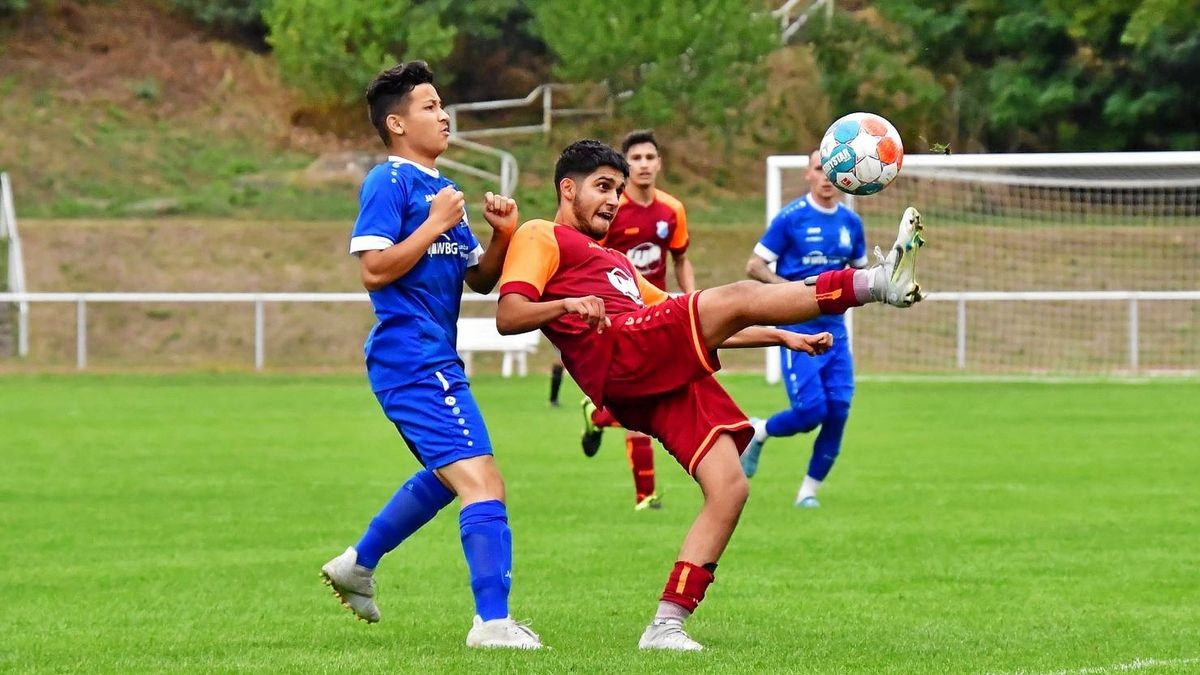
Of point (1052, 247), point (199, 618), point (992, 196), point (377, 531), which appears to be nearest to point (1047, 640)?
point (377, 531)

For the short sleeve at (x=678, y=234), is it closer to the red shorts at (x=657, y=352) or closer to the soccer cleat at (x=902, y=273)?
the red shorts at (x=657, y=352)

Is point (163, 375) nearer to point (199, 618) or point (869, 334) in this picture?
point (869, 334)

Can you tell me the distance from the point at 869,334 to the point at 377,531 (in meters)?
21.2

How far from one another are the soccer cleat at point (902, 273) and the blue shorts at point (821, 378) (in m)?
5.75

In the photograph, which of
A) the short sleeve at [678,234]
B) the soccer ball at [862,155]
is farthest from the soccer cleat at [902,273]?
the short sleeve at [678,234]

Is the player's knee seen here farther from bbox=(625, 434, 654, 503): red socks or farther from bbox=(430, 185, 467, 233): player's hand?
bbox=(430, 185, 467, 233): player's hand

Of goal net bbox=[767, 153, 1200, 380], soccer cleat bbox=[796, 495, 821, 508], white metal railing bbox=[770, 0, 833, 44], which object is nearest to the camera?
soccer cleat bbox=[796, 495, 821, 508]

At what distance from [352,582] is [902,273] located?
2377mm

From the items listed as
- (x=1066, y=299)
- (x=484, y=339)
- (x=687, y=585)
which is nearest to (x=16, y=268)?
(x=484, y=339)

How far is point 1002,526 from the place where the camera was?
10.3 m

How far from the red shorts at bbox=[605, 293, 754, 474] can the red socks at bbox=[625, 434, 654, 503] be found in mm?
4534

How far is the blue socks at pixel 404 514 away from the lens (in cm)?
657

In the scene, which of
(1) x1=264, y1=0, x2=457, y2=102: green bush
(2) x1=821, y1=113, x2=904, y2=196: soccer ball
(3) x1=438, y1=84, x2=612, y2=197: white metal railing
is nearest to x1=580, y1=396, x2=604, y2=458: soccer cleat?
(2) x1=821, y1=113, x2=904, y2=196: soccer ball

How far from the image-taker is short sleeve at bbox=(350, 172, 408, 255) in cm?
614
